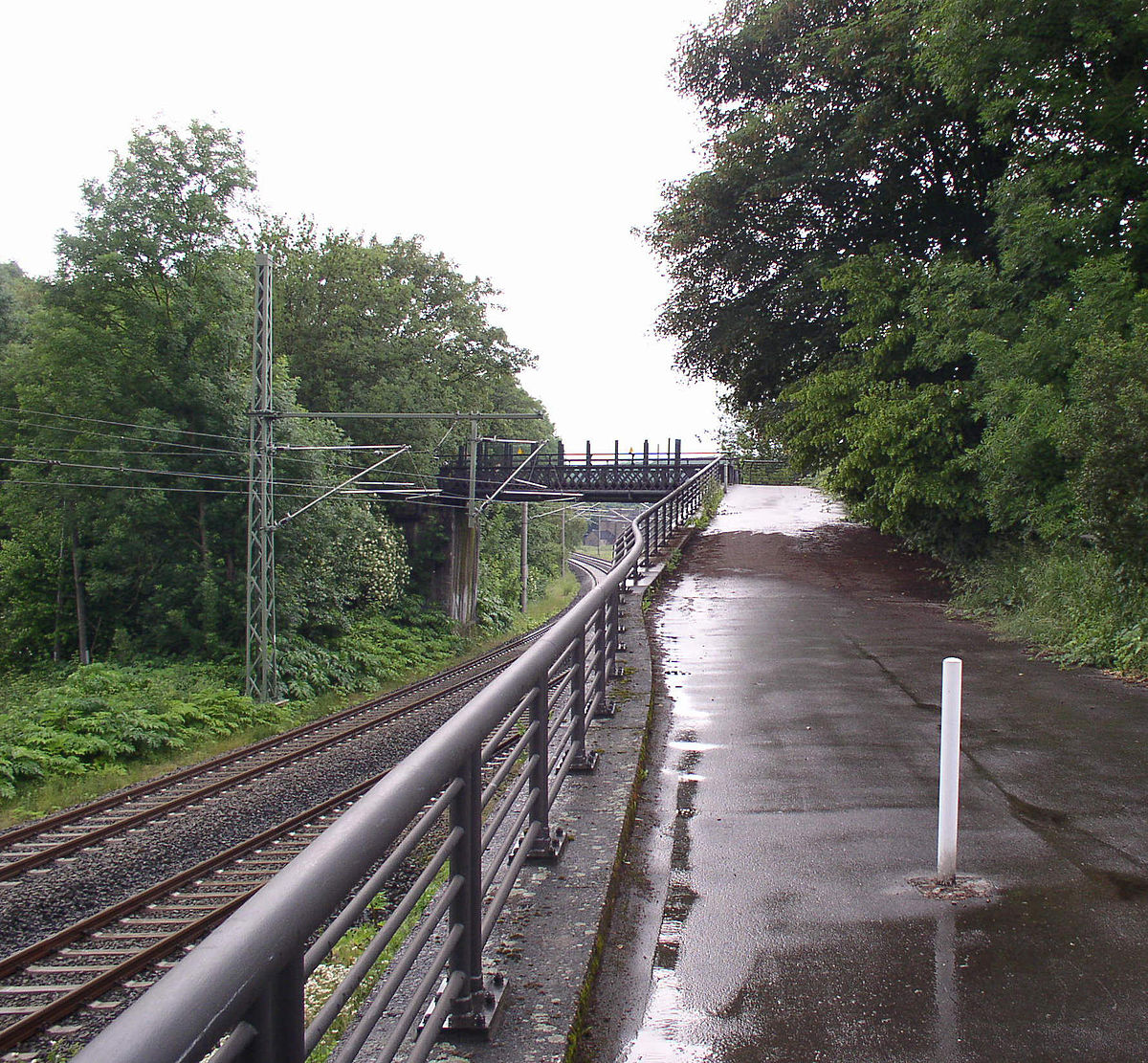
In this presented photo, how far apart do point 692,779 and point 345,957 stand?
3.15 meters

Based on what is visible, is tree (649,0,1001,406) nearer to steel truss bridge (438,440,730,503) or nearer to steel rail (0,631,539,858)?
steel rail (0,631,539,858)

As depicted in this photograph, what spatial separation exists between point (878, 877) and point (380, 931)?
9.82ft

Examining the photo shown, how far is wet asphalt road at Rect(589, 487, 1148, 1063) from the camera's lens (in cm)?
309

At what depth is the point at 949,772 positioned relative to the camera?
161 inches

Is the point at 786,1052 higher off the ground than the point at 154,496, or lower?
lower

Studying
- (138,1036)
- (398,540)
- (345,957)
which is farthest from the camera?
(398,540)

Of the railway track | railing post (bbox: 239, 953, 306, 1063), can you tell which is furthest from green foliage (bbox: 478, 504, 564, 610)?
railing post (bbox: 239, 953, 306, 1063)

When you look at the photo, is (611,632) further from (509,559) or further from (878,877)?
(509,559)

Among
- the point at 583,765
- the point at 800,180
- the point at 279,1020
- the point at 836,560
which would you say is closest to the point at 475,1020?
the point at 279,1020

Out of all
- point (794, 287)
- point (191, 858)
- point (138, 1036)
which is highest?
point (794, 287)

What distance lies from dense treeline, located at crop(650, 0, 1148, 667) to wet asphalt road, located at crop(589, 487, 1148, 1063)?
342cm

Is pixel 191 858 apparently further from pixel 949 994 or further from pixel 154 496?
pixel 154 496

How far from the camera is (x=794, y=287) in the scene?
19641 mm

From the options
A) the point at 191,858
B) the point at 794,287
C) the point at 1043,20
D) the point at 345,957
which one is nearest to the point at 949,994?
the point at 345,957
